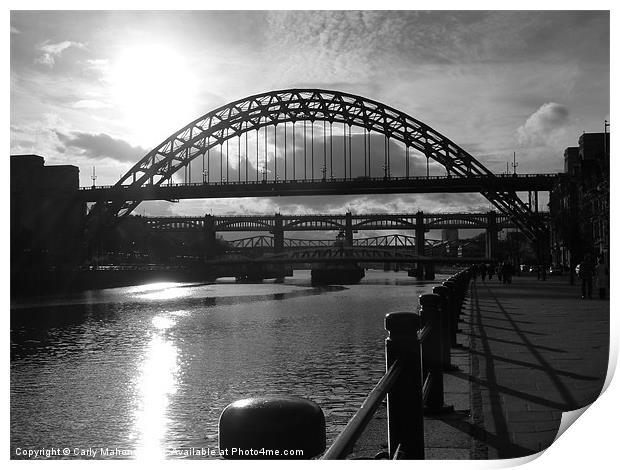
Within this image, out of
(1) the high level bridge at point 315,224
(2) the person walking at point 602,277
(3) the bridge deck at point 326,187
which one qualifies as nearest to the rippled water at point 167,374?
(2) the person walking at point 602,277

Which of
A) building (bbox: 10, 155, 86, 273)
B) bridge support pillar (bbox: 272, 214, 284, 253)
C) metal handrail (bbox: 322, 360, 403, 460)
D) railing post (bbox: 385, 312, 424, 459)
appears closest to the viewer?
metal handrail (bbox: 322, 360, 403, 460)

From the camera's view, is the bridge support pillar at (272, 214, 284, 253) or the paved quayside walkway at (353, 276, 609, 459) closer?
the paved quayside walkway at (353, 276, 609, 459)

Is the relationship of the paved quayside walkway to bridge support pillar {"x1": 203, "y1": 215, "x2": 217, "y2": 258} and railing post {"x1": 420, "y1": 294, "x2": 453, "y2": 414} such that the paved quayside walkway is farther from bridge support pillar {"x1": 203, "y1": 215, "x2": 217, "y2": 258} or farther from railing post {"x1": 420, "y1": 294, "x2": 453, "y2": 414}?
bridge support pillar {"x1": 203, "y1": 215, "x2": 217, "y2": 258}

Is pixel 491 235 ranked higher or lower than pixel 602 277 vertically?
higher

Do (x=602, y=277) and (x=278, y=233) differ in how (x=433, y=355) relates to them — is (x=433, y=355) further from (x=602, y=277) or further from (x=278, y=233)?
(x=278, y=233)

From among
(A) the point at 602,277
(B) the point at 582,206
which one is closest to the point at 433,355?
(A) the point at 602,277

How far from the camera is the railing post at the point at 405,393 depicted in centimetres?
403

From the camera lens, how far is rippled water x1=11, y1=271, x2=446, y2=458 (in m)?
7.90

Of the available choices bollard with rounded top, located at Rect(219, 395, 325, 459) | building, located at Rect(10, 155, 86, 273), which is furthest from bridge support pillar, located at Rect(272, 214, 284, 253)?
bollard with rounded top, located at Rect(219, 395, 325, 459)

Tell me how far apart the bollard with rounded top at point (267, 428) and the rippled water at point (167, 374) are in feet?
7.35

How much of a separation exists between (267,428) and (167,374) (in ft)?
33.5

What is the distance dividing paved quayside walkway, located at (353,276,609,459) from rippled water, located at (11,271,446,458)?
65.9 inches

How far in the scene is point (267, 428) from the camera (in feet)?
7.79

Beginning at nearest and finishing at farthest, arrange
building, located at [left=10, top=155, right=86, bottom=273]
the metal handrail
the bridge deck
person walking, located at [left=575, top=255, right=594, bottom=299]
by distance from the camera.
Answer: the metal handrail
person walking, located at [left=575, top=255, right=594, bottom=299]
building, located at [left=10, top=155, right=86, bottom=273]
the bridge deck
